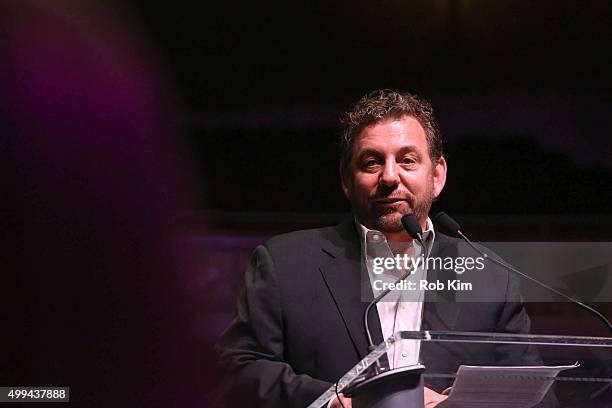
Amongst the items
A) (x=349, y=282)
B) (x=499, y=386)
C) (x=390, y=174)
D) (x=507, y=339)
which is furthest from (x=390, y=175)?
(x=499, y=386)

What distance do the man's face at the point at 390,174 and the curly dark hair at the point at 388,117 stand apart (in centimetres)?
3

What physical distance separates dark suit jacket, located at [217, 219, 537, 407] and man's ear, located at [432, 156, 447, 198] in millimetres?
363

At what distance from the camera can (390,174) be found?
8.91 feet

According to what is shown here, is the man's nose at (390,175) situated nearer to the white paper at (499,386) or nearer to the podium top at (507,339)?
the podium top at (507,339)

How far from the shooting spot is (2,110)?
10.7 ft

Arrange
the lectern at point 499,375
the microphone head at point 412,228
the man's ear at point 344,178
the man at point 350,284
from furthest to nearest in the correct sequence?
the man's ear at point 344,178, the man at point 350,284, the microphone head at point 412,228, the lectern at point 499,375

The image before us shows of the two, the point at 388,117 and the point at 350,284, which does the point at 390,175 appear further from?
the point at 350,284

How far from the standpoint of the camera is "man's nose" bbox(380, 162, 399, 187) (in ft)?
8.91

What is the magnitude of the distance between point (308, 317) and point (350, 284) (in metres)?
0.20

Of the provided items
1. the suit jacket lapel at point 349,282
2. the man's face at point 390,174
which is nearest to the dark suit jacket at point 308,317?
the suit jacket lapel at point 349,282

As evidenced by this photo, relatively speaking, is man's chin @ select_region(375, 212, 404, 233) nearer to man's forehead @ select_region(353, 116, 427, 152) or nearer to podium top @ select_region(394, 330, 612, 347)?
man's forehead @ select_region(353, 116, 427, 152)

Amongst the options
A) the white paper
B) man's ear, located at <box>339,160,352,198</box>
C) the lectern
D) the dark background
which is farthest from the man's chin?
the white paper

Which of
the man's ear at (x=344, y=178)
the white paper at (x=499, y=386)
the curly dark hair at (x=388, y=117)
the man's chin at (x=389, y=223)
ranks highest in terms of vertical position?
the curly dark hair at (x=388, y=117)

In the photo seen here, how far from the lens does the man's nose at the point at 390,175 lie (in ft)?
8.91
